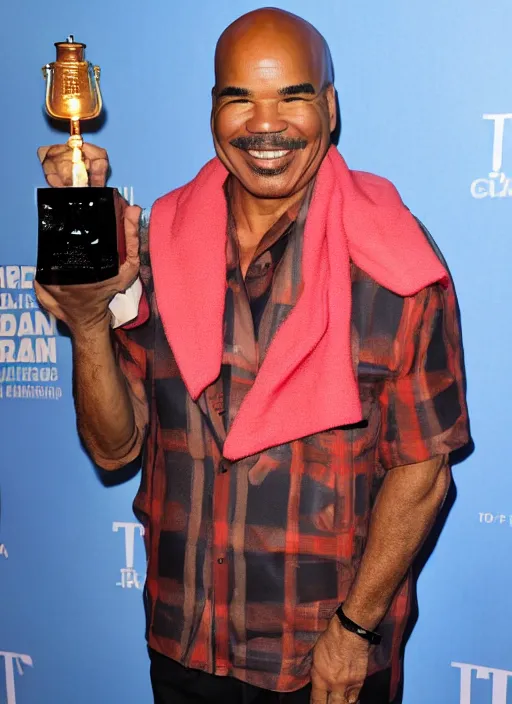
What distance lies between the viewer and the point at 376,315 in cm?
124

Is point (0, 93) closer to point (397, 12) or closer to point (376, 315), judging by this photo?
point (397, 12)

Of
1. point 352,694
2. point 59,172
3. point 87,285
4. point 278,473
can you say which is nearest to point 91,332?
point 87,285

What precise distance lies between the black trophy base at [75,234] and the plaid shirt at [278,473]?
0.18m

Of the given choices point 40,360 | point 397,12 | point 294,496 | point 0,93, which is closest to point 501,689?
point 294,496

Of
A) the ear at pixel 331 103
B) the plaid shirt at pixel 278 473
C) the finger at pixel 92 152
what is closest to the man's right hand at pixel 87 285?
the finger at pixel 92 152

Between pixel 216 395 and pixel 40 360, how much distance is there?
66cm

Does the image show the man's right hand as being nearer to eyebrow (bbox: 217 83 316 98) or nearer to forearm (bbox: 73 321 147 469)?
forearm (bbox: 73 321 147 469)

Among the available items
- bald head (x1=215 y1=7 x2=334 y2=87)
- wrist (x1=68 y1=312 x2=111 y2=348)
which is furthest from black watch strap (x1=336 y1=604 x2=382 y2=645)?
bald head (x1=215 y1=7 x2=334 y2=87)

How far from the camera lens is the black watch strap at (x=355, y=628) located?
128 cm

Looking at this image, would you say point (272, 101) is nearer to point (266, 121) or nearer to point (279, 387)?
point (266, 121)

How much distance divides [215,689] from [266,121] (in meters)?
0.86

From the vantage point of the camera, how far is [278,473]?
4.18 feet

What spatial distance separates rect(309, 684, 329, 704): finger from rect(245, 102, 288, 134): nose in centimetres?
81

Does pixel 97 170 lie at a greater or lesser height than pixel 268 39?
lesser
